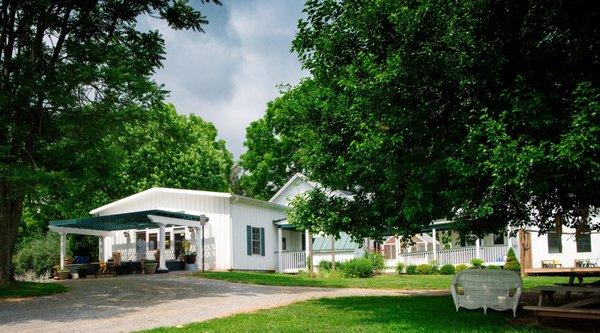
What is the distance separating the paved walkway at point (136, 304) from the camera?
11.2 metres

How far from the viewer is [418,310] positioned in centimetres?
1198

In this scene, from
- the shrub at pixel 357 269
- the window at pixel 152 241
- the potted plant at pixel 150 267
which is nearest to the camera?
the shrub at pixel 357 269

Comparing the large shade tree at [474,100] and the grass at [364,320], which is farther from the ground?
the large shade tree at [474,100]

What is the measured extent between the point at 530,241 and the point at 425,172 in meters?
20.1

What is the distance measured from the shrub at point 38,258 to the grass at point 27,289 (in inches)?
567

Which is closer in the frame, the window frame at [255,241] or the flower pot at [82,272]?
the flower pot at [82,272]

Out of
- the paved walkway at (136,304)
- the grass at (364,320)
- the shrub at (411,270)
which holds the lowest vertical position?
the shrub at (411,270)

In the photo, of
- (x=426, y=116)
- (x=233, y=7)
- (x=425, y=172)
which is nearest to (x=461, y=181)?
(x=425, y=172)

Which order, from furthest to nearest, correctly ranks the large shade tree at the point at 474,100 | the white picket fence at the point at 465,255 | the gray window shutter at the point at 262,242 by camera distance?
1. the gray window shutter at the point at 262,242
2. the white picket fence at the point at 465,255
3. the large shade tree at the point at 474,100

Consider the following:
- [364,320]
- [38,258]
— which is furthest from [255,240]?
[364,320]

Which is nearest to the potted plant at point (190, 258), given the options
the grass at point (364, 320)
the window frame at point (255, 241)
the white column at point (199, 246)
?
the white column at point (199, 246)

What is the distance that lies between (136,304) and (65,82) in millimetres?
6449

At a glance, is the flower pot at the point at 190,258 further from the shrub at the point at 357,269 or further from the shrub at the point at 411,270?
the shrub at the point at 411,270

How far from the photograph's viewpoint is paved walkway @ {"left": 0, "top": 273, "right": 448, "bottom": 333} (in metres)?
11.2
